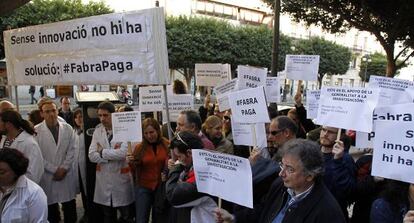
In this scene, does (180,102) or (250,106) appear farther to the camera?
(180,102)

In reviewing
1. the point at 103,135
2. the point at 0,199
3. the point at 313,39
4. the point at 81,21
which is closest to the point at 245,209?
the point at 0,199

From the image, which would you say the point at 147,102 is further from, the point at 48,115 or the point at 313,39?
the point at 313,39

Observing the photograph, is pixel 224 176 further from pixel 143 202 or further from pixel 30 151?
pixel 30 151

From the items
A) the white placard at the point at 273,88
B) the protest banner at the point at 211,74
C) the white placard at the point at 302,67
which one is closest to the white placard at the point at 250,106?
the white placard at the point at 273,88

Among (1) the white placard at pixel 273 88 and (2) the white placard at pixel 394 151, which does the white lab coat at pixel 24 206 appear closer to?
(2) the white placard at pixel 394 151

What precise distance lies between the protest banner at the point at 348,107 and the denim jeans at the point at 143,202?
2.04 meters

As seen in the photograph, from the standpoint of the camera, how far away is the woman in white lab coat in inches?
114

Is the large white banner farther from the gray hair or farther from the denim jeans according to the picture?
the gray hair

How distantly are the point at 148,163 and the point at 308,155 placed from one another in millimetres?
2362

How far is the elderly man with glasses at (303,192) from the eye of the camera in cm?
225

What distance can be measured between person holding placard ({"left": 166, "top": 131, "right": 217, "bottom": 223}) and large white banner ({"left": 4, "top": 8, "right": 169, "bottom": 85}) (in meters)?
0.97

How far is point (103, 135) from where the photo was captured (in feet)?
15.5

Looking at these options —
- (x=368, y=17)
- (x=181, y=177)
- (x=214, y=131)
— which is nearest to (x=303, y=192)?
(x=181, y=177)

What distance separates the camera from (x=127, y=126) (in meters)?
4.21
